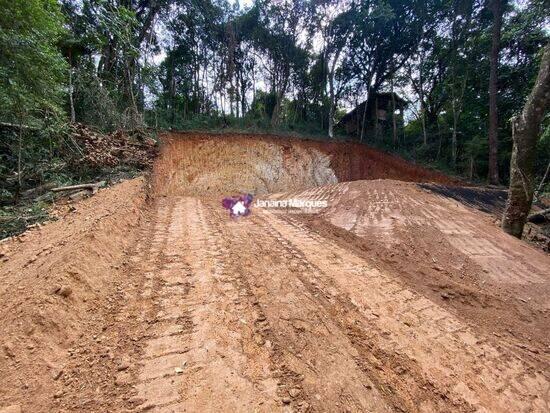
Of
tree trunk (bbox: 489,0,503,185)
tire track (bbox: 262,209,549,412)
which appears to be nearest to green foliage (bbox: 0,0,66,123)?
tire track (bbox: 262,209,549,412)

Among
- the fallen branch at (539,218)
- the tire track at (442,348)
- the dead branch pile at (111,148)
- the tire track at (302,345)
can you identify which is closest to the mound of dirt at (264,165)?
the dead branch pile at (111,148)

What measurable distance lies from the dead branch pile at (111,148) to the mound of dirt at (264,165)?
895mm

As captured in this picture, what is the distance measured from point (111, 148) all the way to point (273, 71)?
15543mm

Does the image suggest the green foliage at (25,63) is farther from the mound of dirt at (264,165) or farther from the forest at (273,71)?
the mound of dirt at (264,165)

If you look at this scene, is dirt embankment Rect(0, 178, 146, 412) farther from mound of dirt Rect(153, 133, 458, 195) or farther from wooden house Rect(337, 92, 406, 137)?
wooden house Rect(337, 92, 406, 137)

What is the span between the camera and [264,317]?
2.17 m

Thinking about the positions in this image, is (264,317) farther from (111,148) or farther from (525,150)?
(111,148)

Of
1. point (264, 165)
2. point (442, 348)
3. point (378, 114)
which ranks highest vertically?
point (378, 114)

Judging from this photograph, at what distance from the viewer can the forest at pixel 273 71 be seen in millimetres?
5270

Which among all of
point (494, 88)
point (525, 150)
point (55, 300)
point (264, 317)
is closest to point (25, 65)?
point (55, 300)

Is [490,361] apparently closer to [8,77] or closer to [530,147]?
[530,147]

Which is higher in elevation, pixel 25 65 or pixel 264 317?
Answer: pixel 25 65

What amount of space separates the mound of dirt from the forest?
1192 mm

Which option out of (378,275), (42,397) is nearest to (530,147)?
(378,275)
